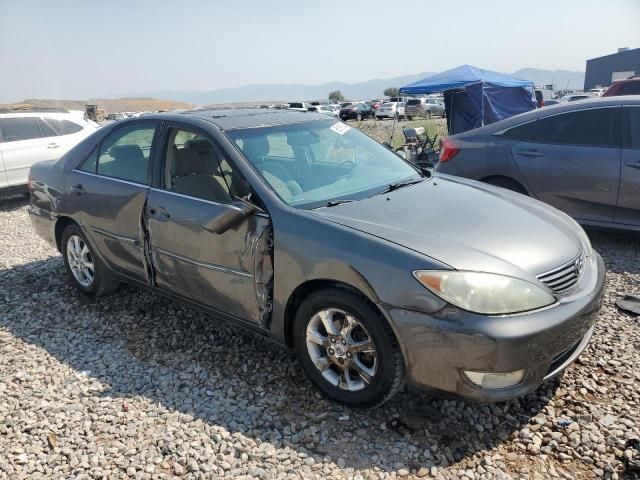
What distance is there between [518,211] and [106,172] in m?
3.10

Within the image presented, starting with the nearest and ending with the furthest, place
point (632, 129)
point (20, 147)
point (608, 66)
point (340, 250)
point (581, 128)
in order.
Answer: point (340, 250), point (632, 129), point (581, 128), point (20, 147), point (608, 66)

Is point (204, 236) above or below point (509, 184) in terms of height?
above

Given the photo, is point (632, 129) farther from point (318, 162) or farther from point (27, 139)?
point (27, 139)

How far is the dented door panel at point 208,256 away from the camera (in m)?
3.06

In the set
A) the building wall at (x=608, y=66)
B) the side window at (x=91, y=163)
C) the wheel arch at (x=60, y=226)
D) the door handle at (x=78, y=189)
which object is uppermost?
the building wall at (x=608, y=66)

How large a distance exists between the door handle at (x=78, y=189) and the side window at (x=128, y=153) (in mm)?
216

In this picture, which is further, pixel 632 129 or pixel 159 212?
pixel 632 129

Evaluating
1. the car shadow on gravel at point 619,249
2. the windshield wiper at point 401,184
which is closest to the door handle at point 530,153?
the car shadow on gravel at point 619,249

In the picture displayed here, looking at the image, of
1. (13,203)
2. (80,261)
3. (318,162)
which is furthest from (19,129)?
(318,162)

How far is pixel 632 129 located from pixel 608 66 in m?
82.7

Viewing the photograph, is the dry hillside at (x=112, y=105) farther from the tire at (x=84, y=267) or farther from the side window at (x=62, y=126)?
the tire at (x=84, y=267)

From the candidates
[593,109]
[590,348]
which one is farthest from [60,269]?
[593,109]

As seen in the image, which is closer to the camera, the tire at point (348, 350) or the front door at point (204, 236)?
the tire at point (348, 350)

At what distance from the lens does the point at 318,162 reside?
11.8 feet
